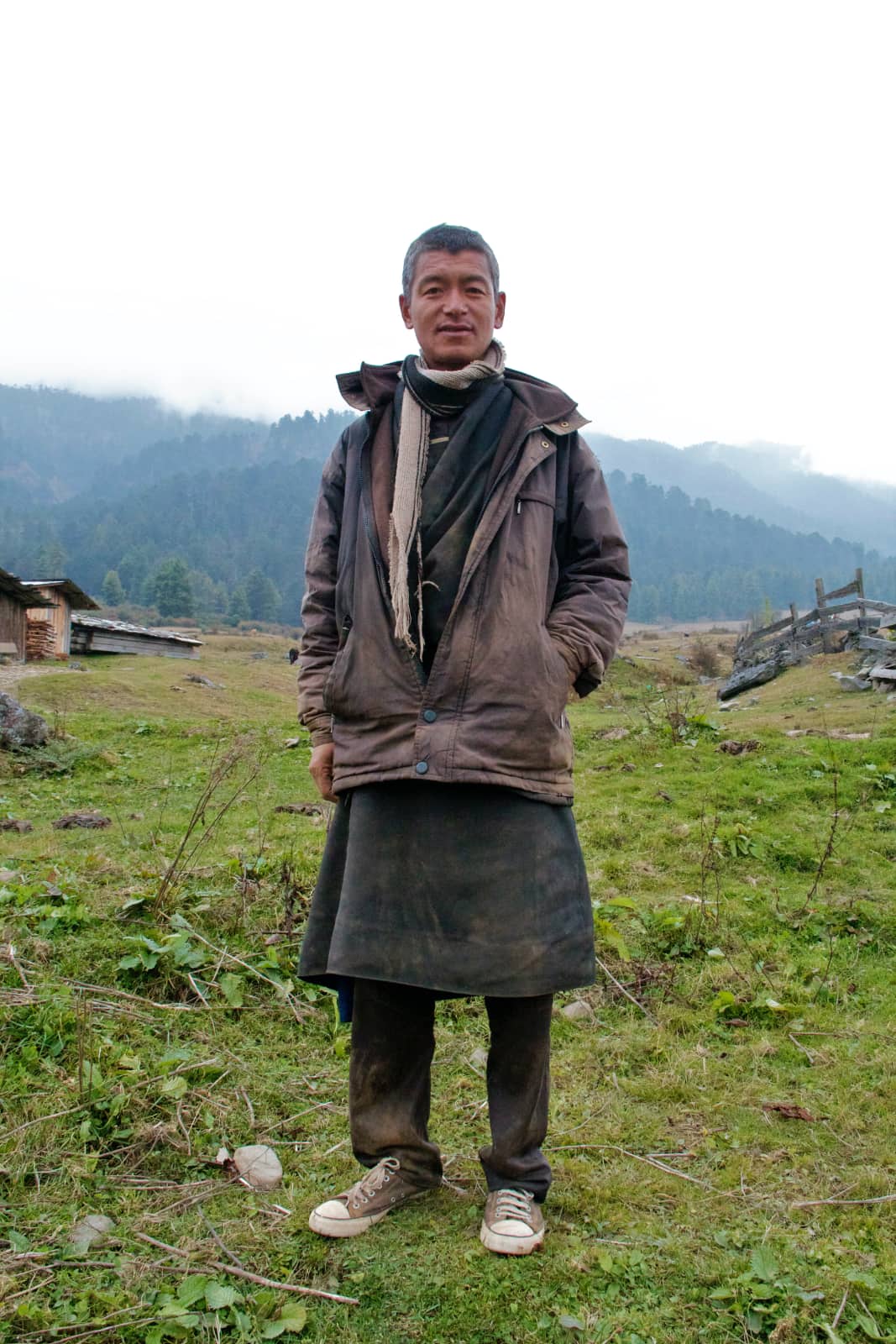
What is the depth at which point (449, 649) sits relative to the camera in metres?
2.31

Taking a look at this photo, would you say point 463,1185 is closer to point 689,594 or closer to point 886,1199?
point 886,1199

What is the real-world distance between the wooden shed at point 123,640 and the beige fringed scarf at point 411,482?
83.5 ft

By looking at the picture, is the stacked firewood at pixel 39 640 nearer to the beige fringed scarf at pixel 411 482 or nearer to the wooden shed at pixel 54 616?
the wooden shed at pixel 54 616

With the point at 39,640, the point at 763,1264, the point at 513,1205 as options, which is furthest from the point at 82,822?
the point at 39,640

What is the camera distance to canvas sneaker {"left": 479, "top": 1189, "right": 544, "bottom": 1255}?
7.48ft

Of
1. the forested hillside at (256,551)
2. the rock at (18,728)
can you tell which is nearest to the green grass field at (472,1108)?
the rock at (18,728)

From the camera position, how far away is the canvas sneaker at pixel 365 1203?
7.79 feet

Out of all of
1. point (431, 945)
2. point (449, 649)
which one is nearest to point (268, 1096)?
point (431, 945)

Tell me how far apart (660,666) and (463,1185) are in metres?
23.2

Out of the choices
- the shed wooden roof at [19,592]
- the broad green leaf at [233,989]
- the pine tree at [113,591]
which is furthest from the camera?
the pine tree at [113,591]

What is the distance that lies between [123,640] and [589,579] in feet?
86.7

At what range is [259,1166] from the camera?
109 inches

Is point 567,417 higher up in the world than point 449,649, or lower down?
higher up

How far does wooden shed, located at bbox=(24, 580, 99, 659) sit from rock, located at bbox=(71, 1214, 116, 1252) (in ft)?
72.2
